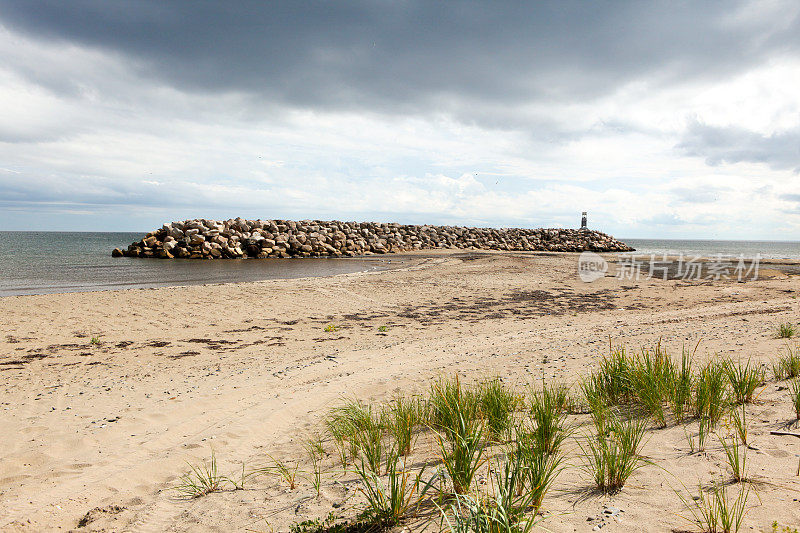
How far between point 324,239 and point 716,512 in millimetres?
36968

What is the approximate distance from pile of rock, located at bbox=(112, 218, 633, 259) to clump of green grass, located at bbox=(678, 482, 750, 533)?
33.6 meters

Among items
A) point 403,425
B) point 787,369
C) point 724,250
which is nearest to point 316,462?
point 403,425

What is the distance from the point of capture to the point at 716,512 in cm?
237

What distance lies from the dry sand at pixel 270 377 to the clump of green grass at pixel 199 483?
13 cm

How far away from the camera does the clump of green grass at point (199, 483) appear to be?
3.37 meters

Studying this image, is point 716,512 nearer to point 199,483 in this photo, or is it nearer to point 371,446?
point 371,446

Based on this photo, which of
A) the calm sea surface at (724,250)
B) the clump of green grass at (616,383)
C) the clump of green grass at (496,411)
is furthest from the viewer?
the calm sea surface at (724,250)

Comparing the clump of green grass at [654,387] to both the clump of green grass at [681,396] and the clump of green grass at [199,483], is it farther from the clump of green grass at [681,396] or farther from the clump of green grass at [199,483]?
the clump of green grass at [199,483]

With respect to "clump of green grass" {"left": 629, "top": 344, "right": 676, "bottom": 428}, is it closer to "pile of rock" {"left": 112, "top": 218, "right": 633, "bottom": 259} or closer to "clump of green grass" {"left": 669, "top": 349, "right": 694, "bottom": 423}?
"clump of green grass" {"left": 669, "top": 349, "right": 694, "bottom": 423}

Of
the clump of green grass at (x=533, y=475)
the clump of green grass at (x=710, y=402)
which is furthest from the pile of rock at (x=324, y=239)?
the clump of green grass at (x=533, y=475)

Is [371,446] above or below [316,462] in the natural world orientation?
above

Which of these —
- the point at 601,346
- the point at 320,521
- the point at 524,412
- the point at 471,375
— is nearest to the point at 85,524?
the point at 320,521

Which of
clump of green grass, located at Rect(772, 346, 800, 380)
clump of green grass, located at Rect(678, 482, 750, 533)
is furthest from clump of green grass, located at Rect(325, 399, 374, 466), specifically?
clump of green grass, located at Rect(772, 346, 800, 380)

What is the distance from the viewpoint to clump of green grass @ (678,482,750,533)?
2303 mm
